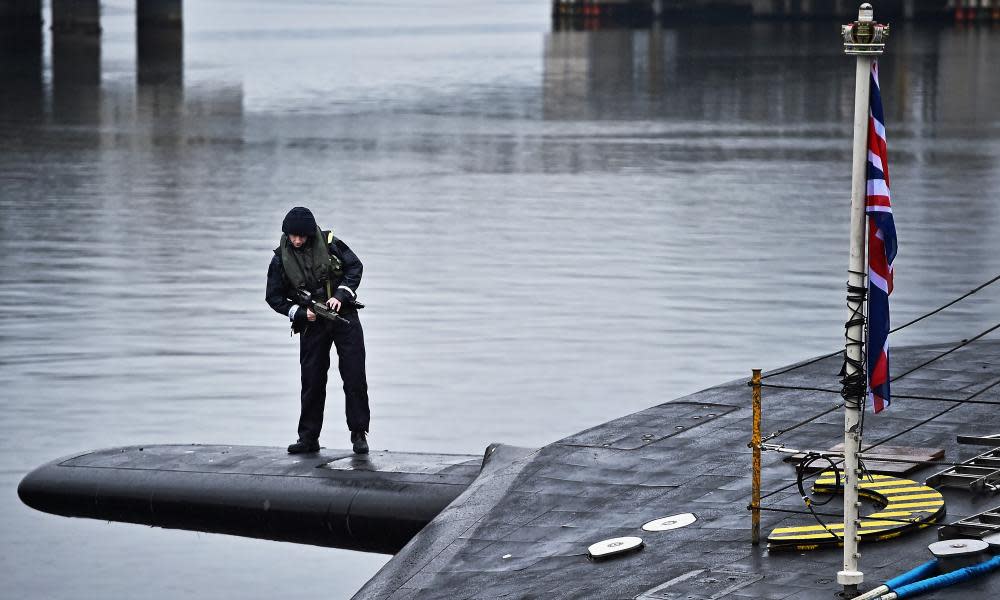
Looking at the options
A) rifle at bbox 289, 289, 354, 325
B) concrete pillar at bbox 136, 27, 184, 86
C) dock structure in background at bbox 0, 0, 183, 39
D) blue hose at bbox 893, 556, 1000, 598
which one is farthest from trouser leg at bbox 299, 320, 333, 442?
dock structure in background at bbox 0, 0, 183, 39

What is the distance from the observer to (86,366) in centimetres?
3039

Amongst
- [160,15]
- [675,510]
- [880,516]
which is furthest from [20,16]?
[880,516]

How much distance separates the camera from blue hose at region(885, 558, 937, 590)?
11898 mm

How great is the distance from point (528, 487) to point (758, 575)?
3741 mm

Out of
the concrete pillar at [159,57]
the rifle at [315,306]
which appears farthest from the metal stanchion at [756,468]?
the concrete pillar at [159,57]

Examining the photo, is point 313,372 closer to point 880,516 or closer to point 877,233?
point 880,516

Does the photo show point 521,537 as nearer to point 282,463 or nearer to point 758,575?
point 758,575

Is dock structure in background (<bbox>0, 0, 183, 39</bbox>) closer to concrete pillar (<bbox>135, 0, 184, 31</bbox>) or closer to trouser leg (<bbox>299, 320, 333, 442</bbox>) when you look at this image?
concrete pillar (<bbox>135, 0, 184, 31</bbox>)

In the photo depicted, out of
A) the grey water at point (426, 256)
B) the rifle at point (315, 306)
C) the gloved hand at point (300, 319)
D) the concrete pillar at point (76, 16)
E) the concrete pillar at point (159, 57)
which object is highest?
the concrete pillar at point (76, 16)

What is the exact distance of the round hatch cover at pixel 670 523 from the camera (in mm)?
14281

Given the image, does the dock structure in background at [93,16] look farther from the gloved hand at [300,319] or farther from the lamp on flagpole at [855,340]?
the lamp on flagpole at [855,340]

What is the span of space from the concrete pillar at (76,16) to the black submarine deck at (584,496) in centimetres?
12419

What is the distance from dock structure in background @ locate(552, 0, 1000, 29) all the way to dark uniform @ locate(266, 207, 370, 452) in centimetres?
16078

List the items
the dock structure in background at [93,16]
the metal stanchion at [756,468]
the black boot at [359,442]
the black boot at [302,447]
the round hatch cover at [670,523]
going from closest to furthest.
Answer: the metal stanchion at [756,468], the round hatch cover at [670,523], the black boot at [359,442], the black boot at [302,447], the dock structure in background at [93,16]
